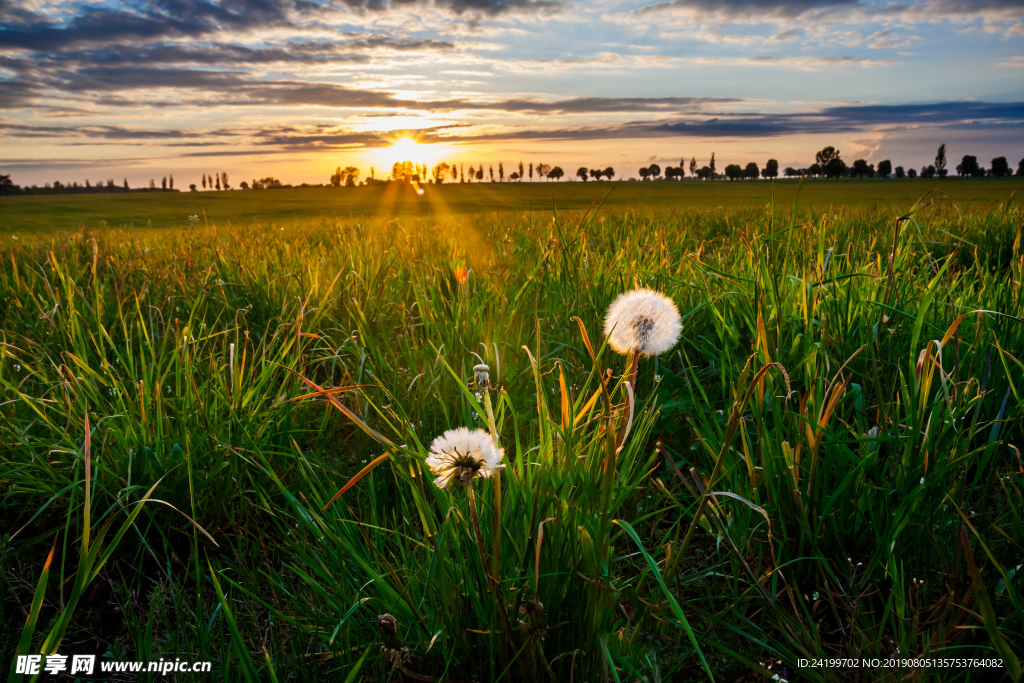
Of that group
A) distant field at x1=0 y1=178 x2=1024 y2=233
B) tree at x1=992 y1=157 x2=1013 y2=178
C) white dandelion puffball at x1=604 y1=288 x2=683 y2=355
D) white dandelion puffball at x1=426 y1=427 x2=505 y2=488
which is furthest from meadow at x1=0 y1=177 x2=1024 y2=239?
tree at x1=992 y1=157 x2=1013 y2=178

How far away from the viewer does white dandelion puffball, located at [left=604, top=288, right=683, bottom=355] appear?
1.33 meters

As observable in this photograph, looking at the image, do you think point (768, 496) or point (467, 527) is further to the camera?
point (768, 496)

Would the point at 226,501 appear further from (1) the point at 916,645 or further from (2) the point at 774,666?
(1) the point at 916,645

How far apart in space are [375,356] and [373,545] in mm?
1413

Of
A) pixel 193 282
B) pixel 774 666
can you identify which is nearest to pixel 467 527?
pixel 774 666

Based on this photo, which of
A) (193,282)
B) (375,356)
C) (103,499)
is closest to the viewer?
(103,499)

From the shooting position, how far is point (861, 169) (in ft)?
330

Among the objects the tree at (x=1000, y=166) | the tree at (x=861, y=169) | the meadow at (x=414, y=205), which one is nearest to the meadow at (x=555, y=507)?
the meadow at (x=414, y=205)

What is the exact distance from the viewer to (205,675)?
1.25m

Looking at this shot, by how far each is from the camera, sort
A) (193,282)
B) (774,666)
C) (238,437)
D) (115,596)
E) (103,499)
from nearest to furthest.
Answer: (774,666)
(115,596)
(103,499)
(238,437)
(193,282)

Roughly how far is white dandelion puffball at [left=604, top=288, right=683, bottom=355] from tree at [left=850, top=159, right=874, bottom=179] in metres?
121

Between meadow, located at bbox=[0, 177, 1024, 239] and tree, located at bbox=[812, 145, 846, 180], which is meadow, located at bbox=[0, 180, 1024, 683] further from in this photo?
tree, located at bbox=[812, 145, 846, 180]

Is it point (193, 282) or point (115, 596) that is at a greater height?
point (193, 282)

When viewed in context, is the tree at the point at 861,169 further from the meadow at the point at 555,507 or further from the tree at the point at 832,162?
the meadow at the point at 555,507
